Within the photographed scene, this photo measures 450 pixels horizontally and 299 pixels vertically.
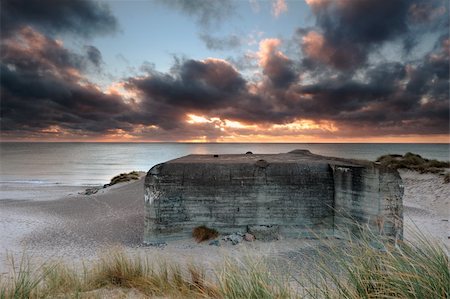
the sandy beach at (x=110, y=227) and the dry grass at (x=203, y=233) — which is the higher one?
the dry grass at (x=203, y=233)

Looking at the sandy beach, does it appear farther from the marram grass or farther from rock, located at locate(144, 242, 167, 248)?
the marram grass

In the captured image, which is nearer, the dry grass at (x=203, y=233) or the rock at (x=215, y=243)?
the rock at (x=215, y=243)

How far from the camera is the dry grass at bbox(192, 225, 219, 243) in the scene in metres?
9.22

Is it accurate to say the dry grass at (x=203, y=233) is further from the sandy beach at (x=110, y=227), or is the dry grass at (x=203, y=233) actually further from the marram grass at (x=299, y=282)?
the marram grass at (x=299, y=282)

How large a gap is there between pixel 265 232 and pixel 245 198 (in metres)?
1.12

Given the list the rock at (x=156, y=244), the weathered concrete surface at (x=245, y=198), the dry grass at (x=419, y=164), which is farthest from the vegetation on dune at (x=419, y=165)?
the rock at (x=156, y=244)

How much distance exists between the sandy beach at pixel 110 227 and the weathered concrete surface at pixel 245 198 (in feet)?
1.88

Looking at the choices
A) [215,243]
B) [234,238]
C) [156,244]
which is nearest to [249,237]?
[234,238]

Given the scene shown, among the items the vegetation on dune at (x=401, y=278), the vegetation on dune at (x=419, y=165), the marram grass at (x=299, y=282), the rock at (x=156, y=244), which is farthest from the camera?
the vegetation on dune at (x=419, y=165)

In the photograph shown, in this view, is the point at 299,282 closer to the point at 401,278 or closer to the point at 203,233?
the point at 401,278

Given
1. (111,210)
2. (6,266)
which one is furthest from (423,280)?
(111,210)

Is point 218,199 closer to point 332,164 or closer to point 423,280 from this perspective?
point 332,164

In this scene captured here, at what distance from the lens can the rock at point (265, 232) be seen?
927 centimetres

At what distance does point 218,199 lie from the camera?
30.9ft
